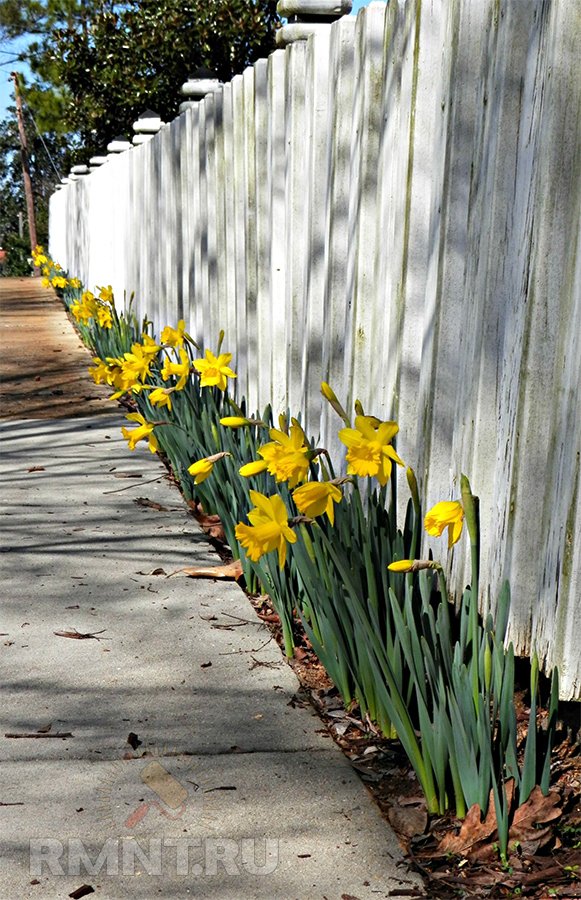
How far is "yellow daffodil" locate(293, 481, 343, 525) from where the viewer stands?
231cm

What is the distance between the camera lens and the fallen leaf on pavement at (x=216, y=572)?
3596 millimetres

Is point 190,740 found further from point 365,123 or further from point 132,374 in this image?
point 132,374

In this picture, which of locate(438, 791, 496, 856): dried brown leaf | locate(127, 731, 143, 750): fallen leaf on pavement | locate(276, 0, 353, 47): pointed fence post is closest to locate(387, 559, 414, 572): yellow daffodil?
locate(438, 791, 496, 856): dried brown leaf

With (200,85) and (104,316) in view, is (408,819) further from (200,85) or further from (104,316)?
(104,316)

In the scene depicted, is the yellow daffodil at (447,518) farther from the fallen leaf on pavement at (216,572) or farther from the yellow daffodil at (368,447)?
the fallen leaf on pavement at (216,572)

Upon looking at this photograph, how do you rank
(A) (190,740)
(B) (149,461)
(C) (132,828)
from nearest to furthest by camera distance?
1. (C) (132,828)
2. (A) (190,740)
3. (B) (149,461)

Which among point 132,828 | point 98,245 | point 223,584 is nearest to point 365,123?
point 223,584

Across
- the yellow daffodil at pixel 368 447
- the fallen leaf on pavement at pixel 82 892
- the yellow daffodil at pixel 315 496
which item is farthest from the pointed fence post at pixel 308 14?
the fallen leaf on pavement at pixel 82 892

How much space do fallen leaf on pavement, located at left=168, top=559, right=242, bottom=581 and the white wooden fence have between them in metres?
0.54

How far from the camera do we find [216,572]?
11.8 feet

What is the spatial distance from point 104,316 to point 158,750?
548 cm

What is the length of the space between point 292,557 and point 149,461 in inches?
93.9

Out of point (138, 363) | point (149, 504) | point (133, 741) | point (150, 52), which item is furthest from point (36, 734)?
point (150, 52)

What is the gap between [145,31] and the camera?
62.4ft
